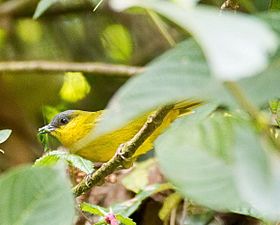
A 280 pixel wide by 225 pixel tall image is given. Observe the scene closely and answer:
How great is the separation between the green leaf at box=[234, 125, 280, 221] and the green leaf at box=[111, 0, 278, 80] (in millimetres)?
99

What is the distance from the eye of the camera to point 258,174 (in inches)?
30.4

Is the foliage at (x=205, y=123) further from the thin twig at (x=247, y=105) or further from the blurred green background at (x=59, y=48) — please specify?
the blurred green background at (x=59, y=48)

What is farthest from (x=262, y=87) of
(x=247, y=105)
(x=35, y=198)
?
(x=35, y=198)

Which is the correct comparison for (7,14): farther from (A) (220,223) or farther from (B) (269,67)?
(B) (269,67)

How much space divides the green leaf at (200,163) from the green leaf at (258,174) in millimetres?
49

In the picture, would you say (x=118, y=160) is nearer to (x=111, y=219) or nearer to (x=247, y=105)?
(x=111, y=219)

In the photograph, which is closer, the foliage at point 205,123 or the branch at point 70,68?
the foliage at point 205,123

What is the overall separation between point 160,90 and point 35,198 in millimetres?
264

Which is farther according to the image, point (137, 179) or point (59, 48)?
point (59, 48)

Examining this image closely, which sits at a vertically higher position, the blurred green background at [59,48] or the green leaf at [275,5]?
the green leaf at [275,5]

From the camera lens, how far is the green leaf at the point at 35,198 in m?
0.96

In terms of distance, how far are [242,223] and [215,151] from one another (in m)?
1.80

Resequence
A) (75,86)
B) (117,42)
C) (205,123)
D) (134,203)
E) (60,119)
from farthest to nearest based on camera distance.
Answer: (117,42), (60,119), (75,86), (134,203), (205,123)

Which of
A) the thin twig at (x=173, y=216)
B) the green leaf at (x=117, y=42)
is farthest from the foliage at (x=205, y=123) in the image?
the green leaf at (x=117, y=42)
